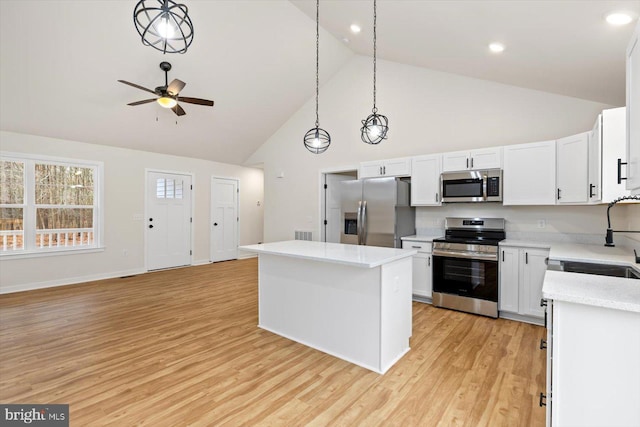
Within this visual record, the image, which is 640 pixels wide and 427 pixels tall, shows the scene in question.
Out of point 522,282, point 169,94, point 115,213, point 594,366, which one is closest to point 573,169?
point 522,282

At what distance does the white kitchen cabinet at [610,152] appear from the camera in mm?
2461

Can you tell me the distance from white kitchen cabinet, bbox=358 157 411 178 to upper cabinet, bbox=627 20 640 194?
2.97 m

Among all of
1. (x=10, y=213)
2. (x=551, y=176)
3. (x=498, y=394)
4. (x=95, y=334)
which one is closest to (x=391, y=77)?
(x=551, y=176)

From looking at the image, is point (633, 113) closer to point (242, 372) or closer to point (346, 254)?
point (346, 254)

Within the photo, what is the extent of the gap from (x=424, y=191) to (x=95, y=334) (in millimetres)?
4332

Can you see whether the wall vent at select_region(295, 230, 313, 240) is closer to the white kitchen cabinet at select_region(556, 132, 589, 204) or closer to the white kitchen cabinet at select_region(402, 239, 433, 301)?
the white kitchen cabinet at select_region(402, 239, 433, 301)

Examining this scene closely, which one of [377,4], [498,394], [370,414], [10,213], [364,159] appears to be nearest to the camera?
[370,414]

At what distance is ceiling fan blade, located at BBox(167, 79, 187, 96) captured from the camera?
407 cm

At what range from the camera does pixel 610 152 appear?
2.52 m

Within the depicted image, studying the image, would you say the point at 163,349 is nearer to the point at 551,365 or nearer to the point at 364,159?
the point at 551,365

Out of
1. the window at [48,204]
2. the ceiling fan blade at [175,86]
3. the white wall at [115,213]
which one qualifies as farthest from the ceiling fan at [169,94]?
the window at [48,204]

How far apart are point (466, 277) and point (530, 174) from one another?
1426 mm

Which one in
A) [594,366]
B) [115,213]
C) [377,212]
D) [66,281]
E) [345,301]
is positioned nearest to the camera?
[594,366]

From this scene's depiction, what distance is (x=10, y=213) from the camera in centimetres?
486
